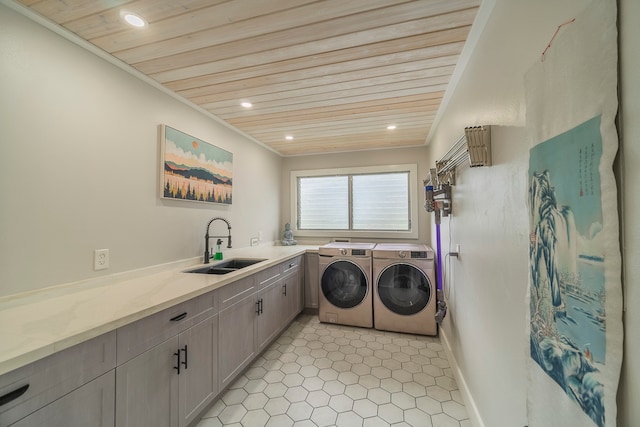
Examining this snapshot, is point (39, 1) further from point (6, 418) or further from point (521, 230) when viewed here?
point (521, 230)

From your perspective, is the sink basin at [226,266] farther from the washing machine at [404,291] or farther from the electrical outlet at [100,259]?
the washing machine at [404,291]

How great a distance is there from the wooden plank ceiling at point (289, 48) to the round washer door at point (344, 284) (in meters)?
1.72

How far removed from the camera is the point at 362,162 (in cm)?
375

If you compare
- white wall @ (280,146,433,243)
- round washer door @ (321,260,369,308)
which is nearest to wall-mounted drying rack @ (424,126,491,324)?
round washer door @ (321,260,369,308)

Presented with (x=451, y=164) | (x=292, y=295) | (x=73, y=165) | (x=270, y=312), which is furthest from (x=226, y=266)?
(x=451, y=164)

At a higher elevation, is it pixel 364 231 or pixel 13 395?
pixel 364 231

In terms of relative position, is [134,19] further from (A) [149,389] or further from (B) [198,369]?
(B) [198,369]

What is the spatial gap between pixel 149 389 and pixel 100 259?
2.78 ft

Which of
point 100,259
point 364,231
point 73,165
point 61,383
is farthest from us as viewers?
point 364,231

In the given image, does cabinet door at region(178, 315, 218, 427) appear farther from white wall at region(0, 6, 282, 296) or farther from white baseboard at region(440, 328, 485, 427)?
white baseboard at region(440, 328, 485, 427)

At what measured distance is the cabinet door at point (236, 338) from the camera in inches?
67.3

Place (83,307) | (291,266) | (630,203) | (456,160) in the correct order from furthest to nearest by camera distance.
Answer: (291,266)
(456,160)
(83,307)
(630,203)

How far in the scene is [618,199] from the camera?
0.51m

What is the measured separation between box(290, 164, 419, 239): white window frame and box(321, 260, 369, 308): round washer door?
872mm
